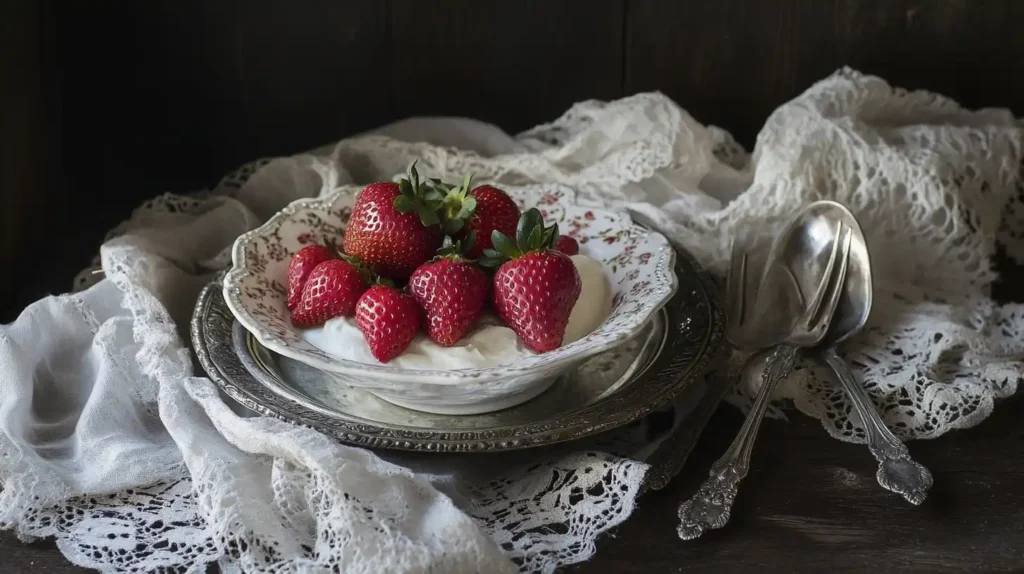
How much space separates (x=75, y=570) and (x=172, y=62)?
55cm

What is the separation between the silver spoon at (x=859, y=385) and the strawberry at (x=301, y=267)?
0.35 m

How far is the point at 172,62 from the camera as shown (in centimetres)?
93

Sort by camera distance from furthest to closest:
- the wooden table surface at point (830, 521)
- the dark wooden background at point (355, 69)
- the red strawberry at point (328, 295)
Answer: the dark wooden background at point (355, 69)
the red strawberry at point (328, 295)
the wooden table surface at point (830, 521)

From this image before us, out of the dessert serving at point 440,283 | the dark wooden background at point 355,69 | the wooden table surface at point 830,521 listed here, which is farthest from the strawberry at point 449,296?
the dark wooden background at point 355,69

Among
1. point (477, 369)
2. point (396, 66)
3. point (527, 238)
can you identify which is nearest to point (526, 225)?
point (527, 238)

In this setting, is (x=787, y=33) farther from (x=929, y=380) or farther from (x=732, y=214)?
(x=929, y=380)

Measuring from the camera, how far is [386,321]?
0.60m

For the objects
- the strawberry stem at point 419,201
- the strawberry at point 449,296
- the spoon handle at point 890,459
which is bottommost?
the spoon handle at point 890,459

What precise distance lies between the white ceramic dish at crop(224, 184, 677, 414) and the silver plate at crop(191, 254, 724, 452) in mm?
16

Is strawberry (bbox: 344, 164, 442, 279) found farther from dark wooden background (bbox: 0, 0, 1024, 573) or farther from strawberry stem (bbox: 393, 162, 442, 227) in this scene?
dark wooden background (bbox: 0, 0, 1024, 573)

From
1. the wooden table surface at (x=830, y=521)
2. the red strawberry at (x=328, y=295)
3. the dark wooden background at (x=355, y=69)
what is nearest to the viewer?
the wooden table surface at (x=830, y=521)

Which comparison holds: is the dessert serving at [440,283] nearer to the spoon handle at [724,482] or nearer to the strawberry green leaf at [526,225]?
the strawberry green leaf at [526,225]

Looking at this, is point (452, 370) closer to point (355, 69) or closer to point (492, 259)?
point (492, 259)

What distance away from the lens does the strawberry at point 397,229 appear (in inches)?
25.7
